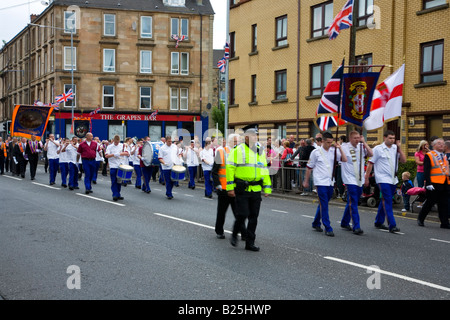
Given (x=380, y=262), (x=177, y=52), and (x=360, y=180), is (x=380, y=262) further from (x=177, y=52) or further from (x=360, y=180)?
(x=177, y=52)

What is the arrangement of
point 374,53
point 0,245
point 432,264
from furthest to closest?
point 374,53
point 0,245
point 432,264

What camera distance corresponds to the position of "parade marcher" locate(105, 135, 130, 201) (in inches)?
653

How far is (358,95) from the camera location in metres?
13.8

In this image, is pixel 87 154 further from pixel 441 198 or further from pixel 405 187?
pixel 441 198

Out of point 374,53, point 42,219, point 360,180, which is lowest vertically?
point 42,219

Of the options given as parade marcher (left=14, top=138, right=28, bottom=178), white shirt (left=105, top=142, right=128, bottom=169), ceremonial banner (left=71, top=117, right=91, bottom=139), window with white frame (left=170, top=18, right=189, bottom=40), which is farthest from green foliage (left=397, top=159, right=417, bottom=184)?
window with white frame (left=170, top=18, right=189, bottom=40)

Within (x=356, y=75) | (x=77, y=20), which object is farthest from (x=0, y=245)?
(x=77, y=20)

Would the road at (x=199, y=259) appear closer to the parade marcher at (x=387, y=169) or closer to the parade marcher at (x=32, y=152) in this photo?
Answer: the parade marcher at (x=387, y=169)

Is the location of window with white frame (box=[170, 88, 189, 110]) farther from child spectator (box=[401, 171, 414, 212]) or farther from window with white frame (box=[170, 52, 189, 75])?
child spectator (box=[401, 171, 414, 212])

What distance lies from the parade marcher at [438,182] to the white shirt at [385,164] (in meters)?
1.32

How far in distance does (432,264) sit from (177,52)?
5015 cm

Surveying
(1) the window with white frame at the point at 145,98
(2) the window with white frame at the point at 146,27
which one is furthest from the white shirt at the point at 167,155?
(2) the window with white frame at the point at 146,27

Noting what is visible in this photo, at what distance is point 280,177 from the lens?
65.7ft

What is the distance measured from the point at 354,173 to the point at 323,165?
2.14 feet
